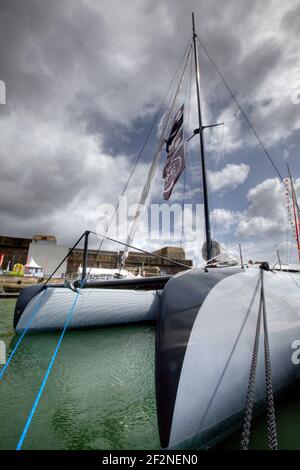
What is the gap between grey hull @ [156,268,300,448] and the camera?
1.36 metres

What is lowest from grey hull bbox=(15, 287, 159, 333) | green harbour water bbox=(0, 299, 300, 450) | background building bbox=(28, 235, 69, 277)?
green harbour water bbox=(0, 299, 300, 450)

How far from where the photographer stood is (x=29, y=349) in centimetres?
373

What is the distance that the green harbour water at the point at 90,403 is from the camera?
1596 millimetres

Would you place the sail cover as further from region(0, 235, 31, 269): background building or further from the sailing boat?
region(0, 235, 31, 269): background building

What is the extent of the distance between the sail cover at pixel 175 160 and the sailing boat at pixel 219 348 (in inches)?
152

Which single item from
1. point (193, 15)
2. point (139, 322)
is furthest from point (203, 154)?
point (193, 15)

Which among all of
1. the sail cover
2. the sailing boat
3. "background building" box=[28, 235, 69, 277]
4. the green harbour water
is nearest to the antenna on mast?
the sail cover

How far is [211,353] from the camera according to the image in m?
1.57

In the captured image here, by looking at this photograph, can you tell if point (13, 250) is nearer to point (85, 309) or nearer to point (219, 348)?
point (85, 309)

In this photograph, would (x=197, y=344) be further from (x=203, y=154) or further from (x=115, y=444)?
(x=203, y=154)

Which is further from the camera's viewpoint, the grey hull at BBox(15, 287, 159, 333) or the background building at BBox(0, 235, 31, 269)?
the background building at BBox(0, 235, 31, 269)

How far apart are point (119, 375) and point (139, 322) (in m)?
2.77

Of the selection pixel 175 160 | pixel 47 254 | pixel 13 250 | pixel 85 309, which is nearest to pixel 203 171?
pixel 175 160

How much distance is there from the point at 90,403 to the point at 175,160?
5.66m
